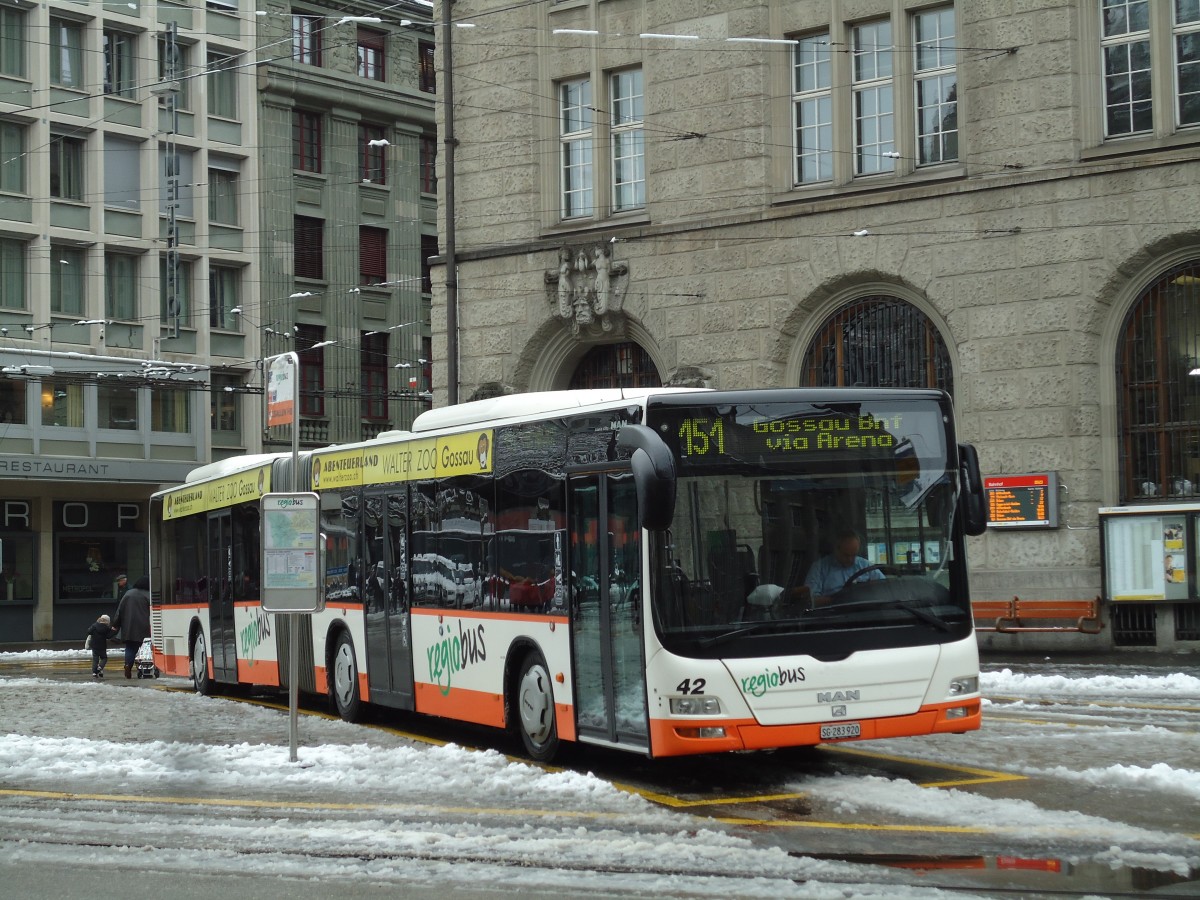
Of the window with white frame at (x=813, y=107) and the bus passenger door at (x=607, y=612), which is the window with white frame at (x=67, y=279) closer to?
the window with white frame at (x=813, y=107)

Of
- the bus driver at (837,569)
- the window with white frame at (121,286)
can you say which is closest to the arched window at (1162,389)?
the bus driver at (837,569)

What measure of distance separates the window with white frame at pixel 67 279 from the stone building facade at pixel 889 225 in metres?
Answer: 17.4

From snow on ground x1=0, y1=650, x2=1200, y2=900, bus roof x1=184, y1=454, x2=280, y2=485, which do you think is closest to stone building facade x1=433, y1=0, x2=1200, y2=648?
snow on ground x1=0, y1=650, x2=1200, y2=900

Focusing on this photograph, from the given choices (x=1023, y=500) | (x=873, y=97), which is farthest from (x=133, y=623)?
(x=873, y=97)

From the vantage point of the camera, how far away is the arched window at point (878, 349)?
27.1 metres

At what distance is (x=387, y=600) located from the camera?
680 inches

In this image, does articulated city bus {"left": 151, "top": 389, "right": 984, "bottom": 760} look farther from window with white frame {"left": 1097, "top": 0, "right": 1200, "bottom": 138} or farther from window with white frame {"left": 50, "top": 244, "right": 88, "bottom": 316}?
window with white frame {"left": 50, "top": 244, "right": 88, "bottom": 316}

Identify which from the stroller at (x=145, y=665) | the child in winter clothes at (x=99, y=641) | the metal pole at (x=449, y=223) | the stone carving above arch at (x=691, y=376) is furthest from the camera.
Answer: the metal pole at (x=449, y=223)

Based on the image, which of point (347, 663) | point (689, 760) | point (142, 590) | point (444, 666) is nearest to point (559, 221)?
point (142, 590)

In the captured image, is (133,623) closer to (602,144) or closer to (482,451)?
(602,144)

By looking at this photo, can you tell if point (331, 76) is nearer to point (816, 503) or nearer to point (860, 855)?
point (816, 503)

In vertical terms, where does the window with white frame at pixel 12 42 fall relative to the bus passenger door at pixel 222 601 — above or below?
above

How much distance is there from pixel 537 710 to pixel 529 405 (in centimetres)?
239

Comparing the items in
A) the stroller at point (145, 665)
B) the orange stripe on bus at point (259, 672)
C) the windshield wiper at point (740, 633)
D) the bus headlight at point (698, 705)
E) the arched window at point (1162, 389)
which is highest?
the arched window at point (1162, 389)
